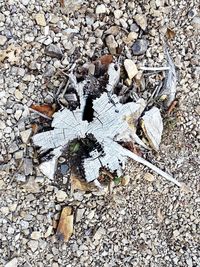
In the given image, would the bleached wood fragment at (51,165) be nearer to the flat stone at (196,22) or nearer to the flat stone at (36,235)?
the flat stone at (36,235)

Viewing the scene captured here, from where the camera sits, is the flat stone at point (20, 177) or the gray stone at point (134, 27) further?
the gray stone at point (134, 27)

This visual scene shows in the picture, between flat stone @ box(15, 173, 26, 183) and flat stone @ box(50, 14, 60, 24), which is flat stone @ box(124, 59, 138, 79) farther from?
flat stone @ box(15, 173, 26, 183)

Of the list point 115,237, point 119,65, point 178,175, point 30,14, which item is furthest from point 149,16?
point 115,237

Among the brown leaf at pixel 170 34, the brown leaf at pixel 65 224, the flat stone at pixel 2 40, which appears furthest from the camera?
the brown leaf at pixel 170 34

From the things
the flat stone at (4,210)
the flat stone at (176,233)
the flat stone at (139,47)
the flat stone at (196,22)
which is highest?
the flat stone at (196,22)

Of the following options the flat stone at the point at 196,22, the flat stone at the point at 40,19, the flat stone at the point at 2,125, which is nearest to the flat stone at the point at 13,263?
the flat stone at the point at 2,125

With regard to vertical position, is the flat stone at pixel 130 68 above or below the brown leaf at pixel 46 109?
above
